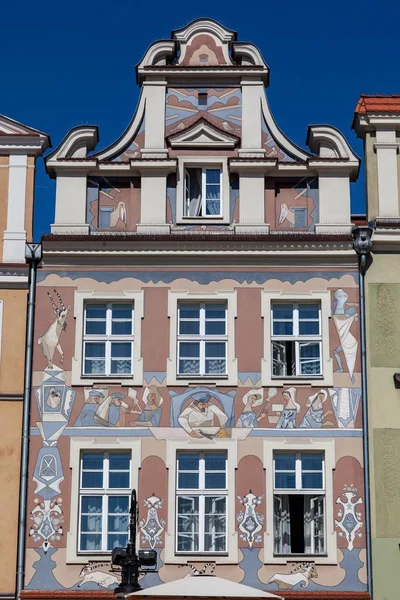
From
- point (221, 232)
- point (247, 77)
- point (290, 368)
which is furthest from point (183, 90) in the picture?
point (290, 368)

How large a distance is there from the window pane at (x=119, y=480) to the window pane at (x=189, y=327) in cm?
292

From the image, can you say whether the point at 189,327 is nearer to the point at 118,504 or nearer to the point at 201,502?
the point at 201,502

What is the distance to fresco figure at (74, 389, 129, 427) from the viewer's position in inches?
995

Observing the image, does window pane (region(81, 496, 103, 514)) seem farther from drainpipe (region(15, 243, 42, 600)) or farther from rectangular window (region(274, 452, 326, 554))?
rectangular window (region(274, 452, 326, 554))

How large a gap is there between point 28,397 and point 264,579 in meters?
5.44

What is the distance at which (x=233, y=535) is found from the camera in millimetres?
24625

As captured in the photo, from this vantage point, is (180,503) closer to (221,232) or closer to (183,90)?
(221,232)

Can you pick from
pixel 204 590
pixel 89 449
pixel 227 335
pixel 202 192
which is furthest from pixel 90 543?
pixel 202 192

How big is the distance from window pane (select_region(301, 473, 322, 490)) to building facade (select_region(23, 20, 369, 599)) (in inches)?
1.5

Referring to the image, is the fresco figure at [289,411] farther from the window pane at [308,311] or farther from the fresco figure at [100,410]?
the fresco figure at [100,410]

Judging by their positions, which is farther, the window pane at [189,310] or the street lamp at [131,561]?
the window pane at [189,310]

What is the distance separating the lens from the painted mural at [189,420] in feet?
80.2

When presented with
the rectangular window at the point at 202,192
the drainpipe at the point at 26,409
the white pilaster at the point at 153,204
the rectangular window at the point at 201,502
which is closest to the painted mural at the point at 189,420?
the drainpipe at the point at 26,409

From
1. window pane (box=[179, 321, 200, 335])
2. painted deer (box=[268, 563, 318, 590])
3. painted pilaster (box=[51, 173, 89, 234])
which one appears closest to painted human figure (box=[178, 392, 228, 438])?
window pane (box=[179, 321, 200, 335])
